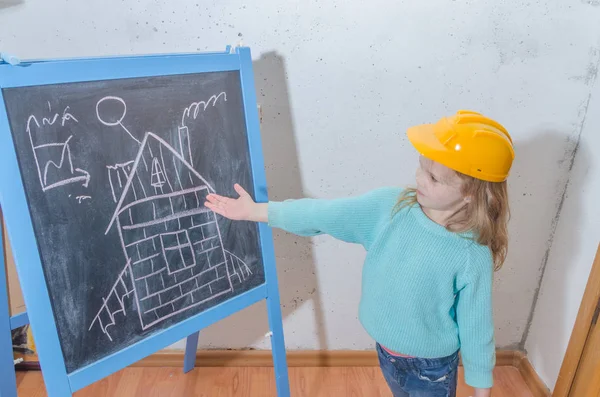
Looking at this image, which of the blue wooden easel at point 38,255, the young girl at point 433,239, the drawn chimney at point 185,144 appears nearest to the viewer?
the blue wooden easel at point 38,255

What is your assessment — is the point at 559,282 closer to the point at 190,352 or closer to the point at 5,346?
the point at 190,352

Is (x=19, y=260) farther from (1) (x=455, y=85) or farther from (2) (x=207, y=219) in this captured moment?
(1) (x=455, y=85)

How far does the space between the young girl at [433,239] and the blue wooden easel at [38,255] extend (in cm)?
20

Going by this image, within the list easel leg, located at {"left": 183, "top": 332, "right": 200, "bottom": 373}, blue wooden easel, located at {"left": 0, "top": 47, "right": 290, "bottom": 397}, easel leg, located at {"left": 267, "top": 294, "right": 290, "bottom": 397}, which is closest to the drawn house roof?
blue wooden easel, located at {"left": 0, "top": 47, "right": 290, "bottom": 397}

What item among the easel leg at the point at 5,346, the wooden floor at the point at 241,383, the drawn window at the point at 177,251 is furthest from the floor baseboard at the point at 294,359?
the drawn window at the point at 177,251

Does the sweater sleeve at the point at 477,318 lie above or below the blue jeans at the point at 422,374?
above

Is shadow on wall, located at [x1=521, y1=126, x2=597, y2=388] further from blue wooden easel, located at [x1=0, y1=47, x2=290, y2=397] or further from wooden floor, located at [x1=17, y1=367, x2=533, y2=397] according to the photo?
blue wooden easel, located at [x1=0, y1=47, x2=290, y2=397]

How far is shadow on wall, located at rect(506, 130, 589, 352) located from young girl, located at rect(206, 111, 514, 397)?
56 centimetres

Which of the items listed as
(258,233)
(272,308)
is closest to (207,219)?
(258,233)

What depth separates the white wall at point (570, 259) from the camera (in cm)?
149

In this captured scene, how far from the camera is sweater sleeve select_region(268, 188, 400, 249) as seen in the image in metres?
1.13

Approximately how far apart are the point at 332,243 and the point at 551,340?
86 cm

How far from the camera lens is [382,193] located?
113 cm

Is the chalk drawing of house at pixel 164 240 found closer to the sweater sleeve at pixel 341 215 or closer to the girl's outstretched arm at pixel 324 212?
the girl's outstretched arm at pixel 324 212
